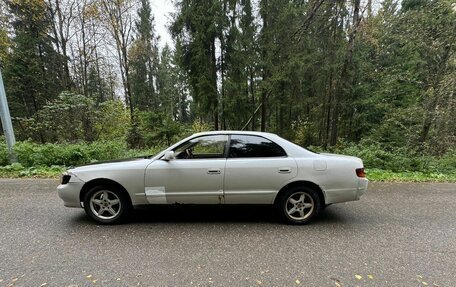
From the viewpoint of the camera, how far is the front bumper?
3.90 meters

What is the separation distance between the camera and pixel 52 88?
69.6ft

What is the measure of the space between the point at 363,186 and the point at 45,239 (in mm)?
4959

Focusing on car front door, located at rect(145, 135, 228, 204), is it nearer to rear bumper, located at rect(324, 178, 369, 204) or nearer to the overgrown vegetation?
rear bumper, located at rect(324, 178, 369, 204)

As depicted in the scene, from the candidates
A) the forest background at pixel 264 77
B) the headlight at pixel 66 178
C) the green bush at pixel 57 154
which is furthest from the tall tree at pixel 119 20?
the headlight at pixel 66 178

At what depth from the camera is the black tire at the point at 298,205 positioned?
154 inches

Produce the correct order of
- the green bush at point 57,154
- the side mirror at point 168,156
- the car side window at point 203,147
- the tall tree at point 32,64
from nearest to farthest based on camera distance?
1. the side mirror at point 168,156
2. the car side window at point 203,147
3. the green bush at point 57,154
4. the tall tree at point 32,64

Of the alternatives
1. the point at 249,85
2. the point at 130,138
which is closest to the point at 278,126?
the point at 249,85

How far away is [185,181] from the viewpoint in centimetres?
385

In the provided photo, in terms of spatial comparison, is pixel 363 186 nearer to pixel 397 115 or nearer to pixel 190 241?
pixel 190 241

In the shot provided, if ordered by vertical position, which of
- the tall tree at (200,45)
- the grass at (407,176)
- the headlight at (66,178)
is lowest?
the grass at (407,176)

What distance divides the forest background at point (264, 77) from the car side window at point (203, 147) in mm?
5997

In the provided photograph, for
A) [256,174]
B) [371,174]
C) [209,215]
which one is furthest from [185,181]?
[371,174]

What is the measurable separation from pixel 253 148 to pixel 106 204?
2.62 metres

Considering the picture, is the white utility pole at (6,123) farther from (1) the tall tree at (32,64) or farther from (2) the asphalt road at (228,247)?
(1) the tall tree at (32,64)
